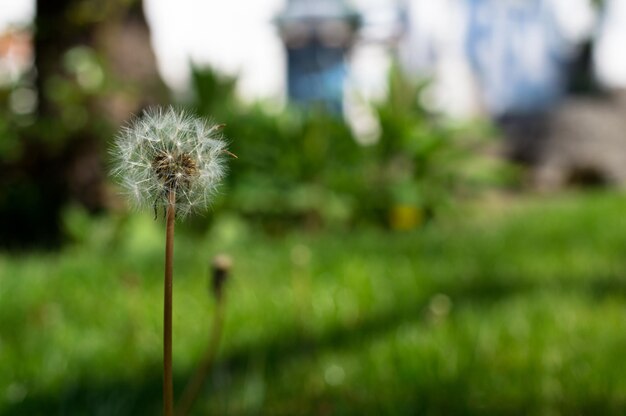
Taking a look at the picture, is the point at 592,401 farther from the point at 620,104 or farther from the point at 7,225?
the point at 620,104

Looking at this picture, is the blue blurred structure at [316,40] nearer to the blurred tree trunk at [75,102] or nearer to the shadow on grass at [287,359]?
the blurred tree trunk at [75,102]

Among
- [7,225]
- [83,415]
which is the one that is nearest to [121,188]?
[83,415]

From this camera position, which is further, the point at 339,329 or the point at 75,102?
the point at 75,102

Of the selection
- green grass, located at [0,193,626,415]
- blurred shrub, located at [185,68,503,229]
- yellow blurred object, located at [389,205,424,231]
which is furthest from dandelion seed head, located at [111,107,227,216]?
yellow blurred object, located at [389,205,424,231]

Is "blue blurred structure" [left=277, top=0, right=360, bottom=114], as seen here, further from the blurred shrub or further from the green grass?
the green grass

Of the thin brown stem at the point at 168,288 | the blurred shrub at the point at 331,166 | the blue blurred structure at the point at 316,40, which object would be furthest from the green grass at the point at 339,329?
the blue blurred structure at the point at 316,40

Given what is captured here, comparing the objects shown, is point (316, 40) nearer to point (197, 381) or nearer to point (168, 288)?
point (197, 381)

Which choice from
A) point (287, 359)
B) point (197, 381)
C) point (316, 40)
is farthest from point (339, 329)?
point (316, 40)
